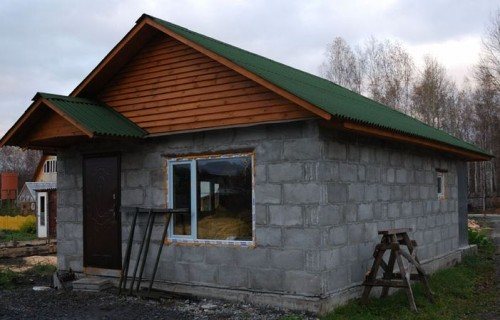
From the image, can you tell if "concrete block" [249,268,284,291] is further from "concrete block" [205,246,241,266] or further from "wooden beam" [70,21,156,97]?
"wooden beam" [70,21,156,97]

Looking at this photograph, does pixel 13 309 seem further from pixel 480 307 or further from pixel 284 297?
pixel 480 307

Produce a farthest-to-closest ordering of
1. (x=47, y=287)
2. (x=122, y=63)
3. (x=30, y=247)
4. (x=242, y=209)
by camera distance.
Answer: (x=30, y=247) < (x=47, y=287) < (x=122, y=63) < (x=242, y=209)

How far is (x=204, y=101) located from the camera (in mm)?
9047

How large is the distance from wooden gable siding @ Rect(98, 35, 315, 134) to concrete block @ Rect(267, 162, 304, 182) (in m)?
0.71

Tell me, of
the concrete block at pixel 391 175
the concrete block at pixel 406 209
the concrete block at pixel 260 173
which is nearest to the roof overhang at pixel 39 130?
the concrete block at pixel 260 173

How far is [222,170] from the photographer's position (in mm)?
9062

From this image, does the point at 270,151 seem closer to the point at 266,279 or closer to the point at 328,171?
the point at 328,171

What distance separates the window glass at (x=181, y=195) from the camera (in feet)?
30.9

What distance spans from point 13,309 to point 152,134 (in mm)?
3633

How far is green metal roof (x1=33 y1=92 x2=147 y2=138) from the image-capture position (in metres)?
9.09

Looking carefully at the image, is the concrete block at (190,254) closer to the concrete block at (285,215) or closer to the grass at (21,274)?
the concrete block at (285,215)

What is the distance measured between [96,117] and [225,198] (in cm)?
269

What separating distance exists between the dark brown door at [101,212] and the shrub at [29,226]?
70.4 ft

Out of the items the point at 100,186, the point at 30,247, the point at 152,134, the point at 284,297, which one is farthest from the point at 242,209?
the point at 30,247
